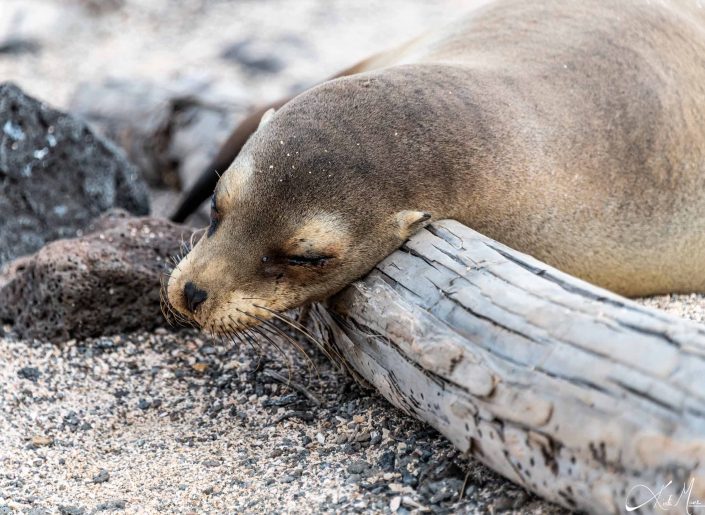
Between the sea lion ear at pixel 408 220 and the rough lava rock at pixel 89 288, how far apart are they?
1244 mm

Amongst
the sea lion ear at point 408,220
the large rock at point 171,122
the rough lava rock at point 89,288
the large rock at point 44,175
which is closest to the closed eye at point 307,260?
the sea lion ear at point 408,220

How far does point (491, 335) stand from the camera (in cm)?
250

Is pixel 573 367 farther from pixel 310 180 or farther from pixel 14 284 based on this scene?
pixel 14 284

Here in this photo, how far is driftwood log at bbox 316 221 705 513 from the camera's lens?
2.17 m

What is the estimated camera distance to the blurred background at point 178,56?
6648 mm

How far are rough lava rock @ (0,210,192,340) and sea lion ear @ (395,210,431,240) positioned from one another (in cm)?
124

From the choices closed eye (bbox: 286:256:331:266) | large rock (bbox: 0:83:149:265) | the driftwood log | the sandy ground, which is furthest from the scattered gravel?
large rock (bbox: 0:83:149:265)

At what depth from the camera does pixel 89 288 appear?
384 centimetres

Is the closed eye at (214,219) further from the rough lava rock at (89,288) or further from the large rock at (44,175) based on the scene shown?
the large rock at (44,175)

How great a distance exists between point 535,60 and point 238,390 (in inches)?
69.5

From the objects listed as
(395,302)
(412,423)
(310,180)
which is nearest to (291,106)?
(310,180)

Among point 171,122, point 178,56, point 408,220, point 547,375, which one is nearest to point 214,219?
point 408,220

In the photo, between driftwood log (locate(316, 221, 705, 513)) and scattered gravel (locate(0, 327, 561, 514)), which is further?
scattered gravel (locate(0, 327, 561, 514))

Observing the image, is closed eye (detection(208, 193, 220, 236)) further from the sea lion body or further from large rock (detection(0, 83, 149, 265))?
large rock (detection(0, 83, 149, 265))
